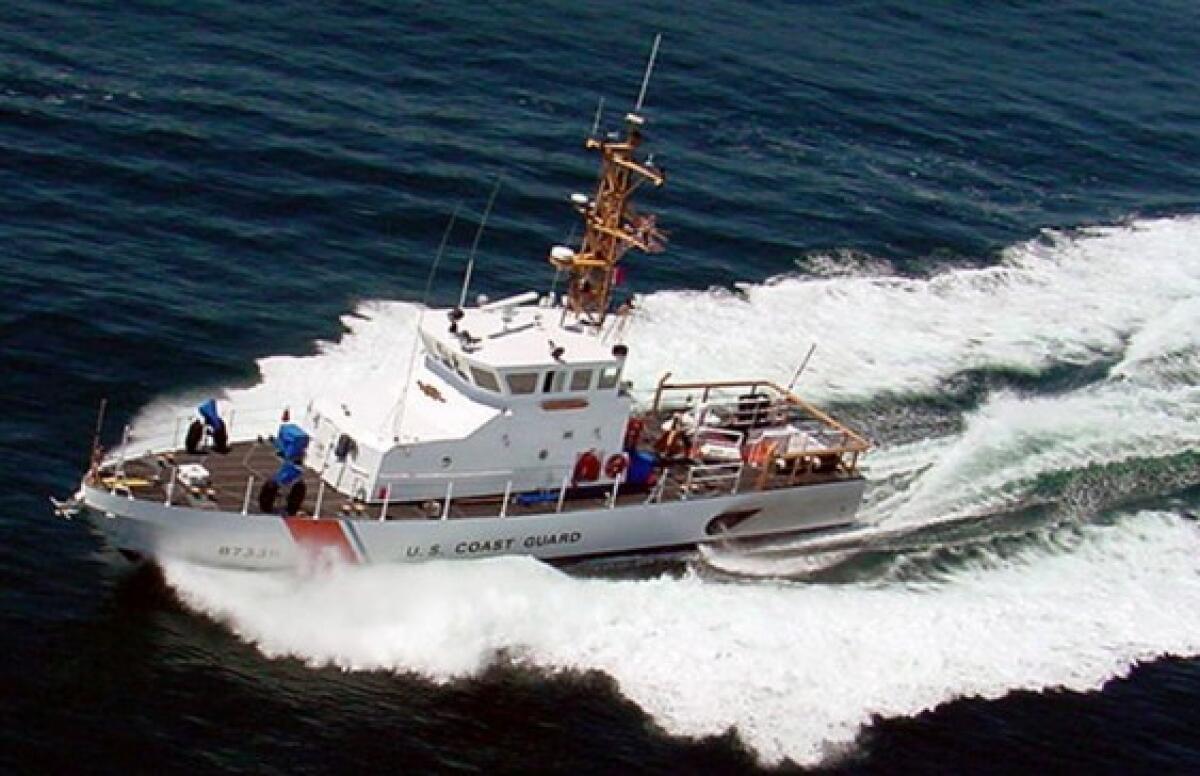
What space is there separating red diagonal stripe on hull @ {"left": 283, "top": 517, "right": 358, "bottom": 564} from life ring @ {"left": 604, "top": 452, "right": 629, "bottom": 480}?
21.0ft

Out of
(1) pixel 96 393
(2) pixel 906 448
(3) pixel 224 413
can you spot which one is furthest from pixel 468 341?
(2) pixel 906 448

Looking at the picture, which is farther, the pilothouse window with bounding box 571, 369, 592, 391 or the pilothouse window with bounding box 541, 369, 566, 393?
the pilothouse window with bounding box 571, 369, 592, 391

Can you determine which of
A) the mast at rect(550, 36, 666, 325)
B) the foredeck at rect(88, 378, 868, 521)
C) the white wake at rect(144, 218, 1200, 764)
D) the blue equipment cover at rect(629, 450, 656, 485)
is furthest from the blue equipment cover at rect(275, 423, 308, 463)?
the blue equipment cover at rect(629, 450, 656, 485)

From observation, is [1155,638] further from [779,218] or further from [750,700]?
[779,218]

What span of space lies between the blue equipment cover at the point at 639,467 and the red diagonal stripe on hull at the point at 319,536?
7033mm

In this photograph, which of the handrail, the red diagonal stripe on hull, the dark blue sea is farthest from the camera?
the handrail

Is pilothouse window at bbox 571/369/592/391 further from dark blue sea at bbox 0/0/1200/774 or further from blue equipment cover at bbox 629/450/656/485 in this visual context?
dark blue sea at bbox 0/0/1200/774

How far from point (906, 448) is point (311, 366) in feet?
49.9

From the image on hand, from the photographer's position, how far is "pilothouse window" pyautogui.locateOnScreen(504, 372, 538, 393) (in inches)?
1446

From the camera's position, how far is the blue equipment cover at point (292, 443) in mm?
36406

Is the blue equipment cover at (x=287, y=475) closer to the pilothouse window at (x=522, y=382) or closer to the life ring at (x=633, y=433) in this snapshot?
the pilothouse window at (x=522, y=382)

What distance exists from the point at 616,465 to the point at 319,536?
7205 mm

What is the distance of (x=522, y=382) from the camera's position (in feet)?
121

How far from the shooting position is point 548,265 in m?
52.8
